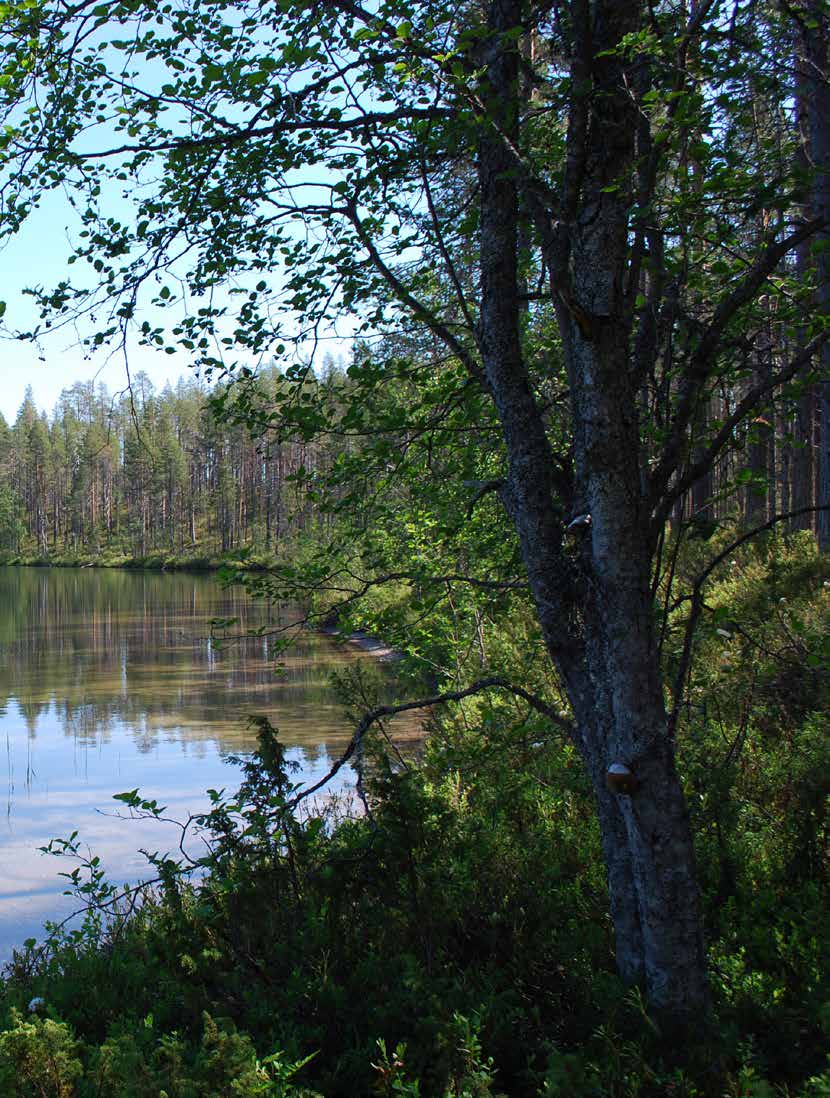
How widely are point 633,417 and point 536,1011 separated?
247 centimetres

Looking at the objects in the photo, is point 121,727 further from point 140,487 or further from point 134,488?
point 134,488

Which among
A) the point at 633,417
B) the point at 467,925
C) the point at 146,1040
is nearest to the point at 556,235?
the point at 633,417

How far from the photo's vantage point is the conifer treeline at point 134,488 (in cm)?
8638

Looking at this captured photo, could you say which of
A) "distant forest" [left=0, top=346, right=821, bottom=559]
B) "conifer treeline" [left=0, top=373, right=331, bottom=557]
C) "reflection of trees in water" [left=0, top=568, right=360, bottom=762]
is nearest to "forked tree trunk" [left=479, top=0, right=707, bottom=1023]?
"reflection of trees in water" [left=0, top=568, right=360, bottom=762]

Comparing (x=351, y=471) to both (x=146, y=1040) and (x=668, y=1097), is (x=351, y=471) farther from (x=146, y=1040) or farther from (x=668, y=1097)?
(x=668, y=1097)

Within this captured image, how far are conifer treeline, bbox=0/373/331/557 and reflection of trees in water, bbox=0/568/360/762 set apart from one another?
43.2m

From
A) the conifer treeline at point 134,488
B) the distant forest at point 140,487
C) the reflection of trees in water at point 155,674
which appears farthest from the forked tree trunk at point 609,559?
the conifer treeline at point 134,488

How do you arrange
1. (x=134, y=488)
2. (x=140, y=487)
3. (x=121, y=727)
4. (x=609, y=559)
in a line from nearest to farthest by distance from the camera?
(x=609, y=559), (x=121, y=727), (x=140, y=487), (x=134, y=488)

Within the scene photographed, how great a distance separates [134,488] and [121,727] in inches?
3411

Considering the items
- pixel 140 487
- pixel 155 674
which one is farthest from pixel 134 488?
pixel 155 674

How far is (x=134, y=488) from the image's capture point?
99.3m

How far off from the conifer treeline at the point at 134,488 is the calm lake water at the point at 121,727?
170ft

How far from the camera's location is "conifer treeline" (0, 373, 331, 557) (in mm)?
86375

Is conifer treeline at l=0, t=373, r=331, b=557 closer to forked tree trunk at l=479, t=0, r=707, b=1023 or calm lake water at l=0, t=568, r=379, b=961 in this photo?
calm lake water at l=0, t=568, r=379, b=961
